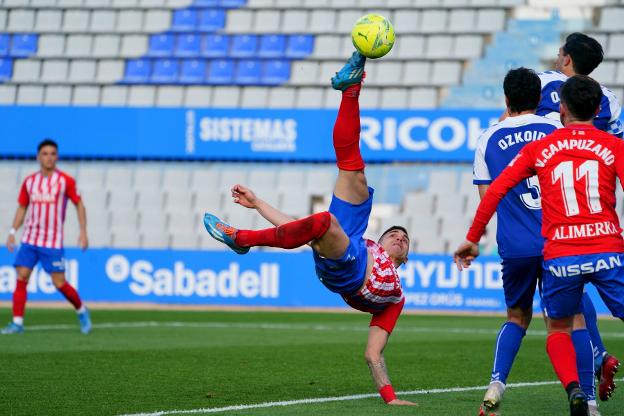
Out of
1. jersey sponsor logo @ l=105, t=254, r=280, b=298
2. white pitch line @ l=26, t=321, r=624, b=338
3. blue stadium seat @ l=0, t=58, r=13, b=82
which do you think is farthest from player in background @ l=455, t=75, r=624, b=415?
blue stadium seat @ l=0, t=58, r=13, b=82

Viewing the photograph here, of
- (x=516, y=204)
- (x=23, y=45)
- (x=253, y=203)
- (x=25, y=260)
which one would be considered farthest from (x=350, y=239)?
(x=23, y=45)

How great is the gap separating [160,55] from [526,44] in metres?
7.90

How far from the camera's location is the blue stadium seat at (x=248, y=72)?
23922 millimetres

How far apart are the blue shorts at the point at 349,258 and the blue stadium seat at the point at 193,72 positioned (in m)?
17.1

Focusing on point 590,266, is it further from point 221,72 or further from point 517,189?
point 221,72

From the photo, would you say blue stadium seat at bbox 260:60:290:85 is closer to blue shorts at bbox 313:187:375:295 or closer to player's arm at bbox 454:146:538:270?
blue shorts at bbox 313:187:375:295

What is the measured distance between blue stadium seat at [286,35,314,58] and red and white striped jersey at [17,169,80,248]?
1159cm

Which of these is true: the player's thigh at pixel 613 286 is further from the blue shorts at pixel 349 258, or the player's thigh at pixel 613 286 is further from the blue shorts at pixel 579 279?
the blue shorts at pixel 349 258

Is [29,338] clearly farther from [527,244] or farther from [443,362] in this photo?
[527,244]

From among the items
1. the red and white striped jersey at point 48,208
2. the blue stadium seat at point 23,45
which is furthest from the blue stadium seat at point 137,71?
the red and white striped jersey at point 48,208

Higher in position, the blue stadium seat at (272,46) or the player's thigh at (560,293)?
the blue stadium seat at (272,46)

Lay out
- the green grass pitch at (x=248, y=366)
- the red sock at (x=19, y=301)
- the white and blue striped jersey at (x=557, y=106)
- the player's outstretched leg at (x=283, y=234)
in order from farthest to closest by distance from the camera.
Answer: the red sock at (x=19, y=301), the white and blue striped jersey at (x=557, y=106), the green grass pitch at (x=248, y=366), the player's outstretched leg at (x=283, y=234)

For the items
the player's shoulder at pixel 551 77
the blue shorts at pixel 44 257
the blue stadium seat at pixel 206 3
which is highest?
the blue stadium seat at pixel 206 3

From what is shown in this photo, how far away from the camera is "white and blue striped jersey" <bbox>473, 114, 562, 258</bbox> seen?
6645 millimetres
